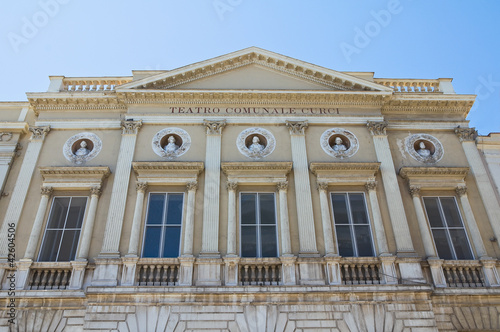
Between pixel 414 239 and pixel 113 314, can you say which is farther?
pixel 414 239

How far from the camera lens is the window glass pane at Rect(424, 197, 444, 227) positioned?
15.2 metres

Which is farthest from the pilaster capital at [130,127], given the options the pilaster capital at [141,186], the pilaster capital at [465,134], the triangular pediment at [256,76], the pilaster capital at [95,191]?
the pilaster capital at [465,134]

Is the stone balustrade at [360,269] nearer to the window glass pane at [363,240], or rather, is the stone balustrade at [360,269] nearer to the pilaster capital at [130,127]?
the window glass pane at [363,240]

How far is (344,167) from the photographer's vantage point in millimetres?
15508

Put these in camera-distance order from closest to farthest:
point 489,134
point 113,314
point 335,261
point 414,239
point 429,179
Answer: point 113,314 → point 335,261 → point 414,239 → point 429,179 → point 489,134

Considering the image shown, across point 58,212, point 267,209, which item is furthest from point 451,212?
point 58,212

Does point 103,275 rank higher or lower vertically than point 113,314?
higher

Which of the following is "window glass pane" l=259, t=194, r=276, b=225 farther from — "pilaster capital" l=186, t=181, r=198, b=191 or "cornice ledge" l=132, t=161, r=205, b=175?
"cornice ledge" l=132, t=161, r=205, b=175

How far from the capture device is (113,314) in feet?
41.3

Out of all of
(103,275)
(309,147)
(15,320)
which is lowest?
(15,320)

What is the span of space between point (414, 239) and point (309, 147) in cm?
480

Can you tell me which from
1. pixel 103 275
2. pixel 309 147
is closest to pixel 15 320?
pixel 103 275

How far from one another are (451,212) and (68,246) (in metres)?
13.0

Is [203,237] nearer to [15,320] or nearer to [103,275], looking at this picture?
[103,275]
